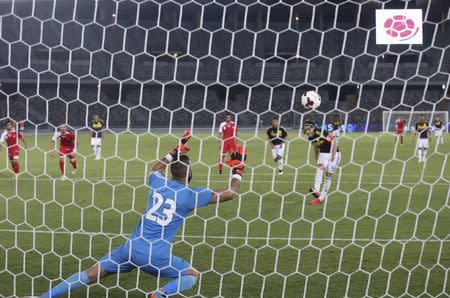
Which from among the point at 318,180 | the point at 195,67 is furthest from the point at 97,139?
the point at 195,67

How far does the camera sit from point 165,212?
3.94 metres

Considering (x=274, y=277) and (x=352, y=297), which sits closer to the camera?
(x=352, y=297)

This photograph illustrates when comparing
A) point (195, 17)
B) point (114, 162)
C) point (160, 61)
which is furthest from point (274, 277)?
point (195, 17)

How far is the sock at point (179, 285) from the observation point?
12.7 ft

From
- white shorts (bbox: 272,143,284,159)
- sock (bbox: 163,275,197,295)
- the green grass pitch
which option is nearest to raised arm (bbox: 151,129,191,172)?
sock (bbox: 163,275,197,295)

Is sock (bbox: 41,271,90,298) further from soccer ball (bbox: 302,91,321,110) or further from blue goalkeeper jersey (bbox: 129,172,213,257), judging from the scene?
soccer ball (bbox: 302,91,321,110)

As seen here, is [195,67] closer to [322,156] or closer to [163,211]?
[322,156]

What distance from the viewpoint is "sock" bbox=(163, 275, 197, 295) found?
152 inches

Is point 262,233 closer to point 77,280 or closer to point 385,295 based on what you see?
point 385,295

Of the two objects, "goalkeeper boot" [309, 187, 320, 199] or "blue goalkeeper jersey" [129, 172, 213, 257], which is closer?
"blue goalkeeper jersey" [129, 172, 213, 257]

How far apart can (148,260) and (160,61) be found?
2713 centimetres

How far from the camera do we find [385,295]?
456 centimetres

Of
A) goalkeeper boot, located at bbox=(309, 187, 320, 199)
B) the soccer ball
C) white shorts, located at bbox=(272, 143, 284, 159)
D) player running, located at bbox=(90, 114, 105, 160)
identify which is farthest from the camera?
player running, located at bbox=(90, 114, 105, 160)

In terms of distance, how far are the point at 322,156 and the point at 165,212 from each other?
648 cm
